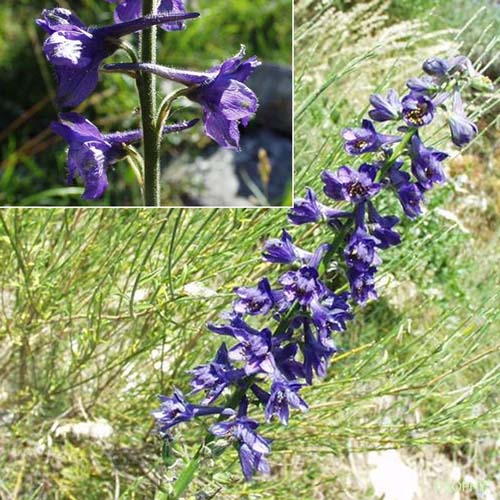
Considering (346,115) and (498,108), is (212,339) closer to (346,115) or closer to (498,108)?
(346,115)

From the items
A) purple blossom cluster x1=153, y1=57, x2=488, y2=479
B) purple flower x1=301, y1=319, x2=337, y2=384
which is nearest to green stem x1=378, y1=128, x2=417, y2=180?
purple blossom cluster x1=153, y1=57, x2=488, y2=479

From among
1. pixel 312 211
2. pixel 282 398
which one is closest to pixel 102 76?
pixel 312 211

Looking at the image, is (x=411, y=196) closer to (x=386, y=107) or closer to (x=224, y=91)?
(x=386, y=107)

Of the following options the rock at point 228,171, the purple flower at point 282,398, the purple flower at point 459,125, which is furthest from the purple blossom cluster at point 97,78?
the rock at point 228,171

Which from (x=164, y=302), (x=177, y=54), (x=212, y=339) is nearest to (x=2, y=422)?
(x=212, y=339)

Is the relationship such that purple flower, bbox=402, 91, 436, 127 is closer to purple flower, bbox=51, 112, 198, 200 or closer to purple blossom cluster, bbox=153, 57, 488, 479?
purple blossom cluster, bbox=153, 57, 488, 479

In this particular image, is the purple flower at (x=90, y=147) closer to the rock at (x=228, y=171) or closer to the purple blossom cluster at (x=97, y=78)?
the purple blossom cluster at (x=97, y=78)
